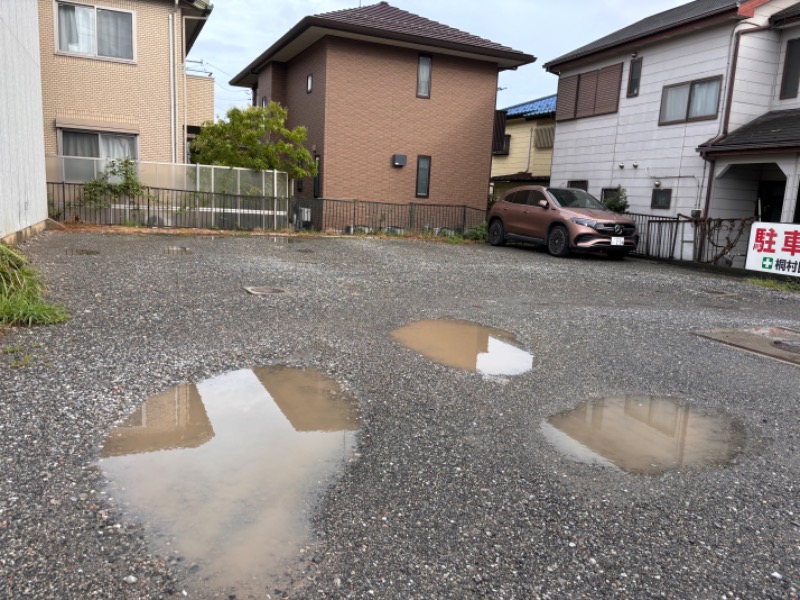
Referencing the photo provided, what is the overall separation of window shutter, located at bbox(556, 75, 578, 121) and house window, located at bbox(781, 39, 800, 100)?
20.6ft

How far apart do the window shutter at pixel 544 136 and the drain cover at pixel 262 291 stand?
67.8 ft

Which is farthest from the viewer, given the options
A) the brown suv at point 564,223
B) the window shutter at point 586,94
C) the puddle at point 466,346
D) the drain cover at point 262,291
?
the window shutter at point 586,94

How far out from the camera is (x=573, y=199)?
605 inches

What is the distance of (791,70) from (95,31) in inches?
725

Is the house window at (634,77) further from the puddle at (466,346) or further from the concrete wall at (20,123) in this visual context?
the concrete wall at (20,123)

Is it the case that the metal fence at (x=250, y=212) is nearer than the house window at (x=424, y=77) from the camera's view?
Yes

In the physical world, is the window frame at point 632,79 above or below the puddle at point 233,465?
above

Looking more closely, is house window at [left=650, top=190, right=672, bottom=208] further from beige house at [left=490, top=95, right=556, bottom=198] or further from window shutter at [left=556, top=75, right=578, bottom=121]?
beige house at [left=490, top=95, right=556, bottom=198]

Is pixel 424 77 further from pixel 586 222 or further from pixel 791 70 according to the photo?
pixel 791 70

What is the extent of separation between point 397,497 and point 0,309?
4542 millimetres

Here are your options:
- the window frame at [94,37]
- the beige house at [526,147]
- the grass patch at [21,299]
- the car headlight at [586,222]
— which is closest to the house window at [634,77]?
the car headlight at [586,222]

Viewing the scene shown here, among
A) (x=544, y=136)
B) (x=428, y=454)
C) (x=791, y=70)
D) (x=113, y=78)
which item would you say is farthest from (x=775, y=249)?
(x=113, y=78)

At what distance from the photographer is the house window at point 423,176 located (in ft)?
68.0

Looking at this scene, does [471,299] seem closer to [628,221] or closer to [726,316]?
[726,316]
